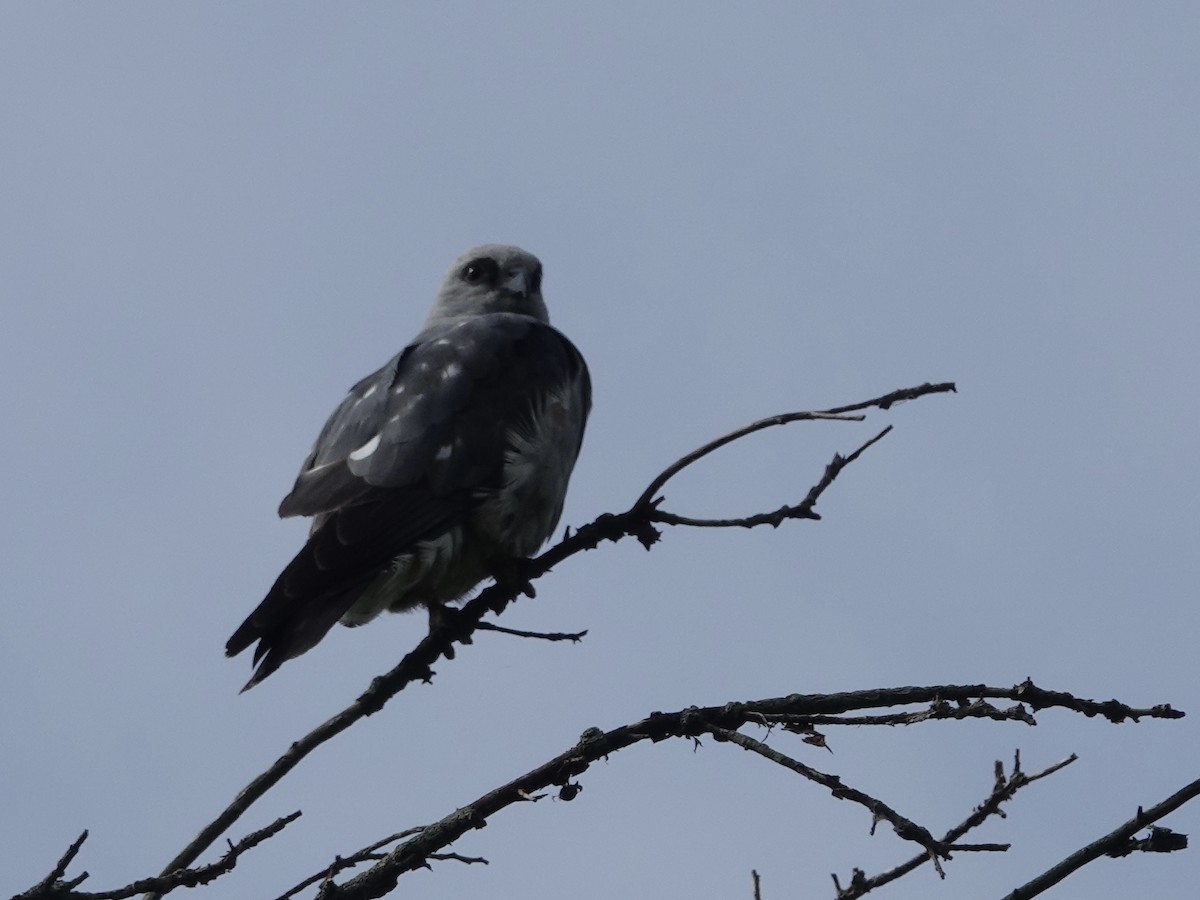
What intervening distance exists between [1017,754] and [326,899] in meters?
1.58

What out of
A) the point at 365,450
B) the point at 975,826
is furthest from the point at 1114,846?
the point at 365,450

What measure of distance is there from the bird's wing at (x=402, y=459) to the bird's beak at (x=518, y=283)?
117 centimetres

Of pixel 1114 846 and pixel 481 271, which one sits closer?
pixel 1114 846

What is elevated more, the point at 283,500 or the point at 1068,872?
the point at 283,500

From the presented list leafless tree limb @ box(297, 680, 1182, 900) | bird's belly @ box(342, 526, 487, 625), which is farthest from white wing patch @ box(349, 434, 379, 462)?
leafless tree limb @ box(297, 680, 1182, 900)

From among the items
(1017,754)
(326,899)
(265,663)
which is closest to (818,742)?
(1017,754)

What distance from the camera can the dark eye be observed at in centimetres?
733

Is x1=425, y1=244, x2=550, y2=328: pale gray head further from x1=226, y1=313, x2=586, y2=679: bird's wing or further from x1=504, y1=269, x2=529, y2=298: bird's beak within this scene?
x1=226, y1=313, x2=586, y2=679: bird's wing

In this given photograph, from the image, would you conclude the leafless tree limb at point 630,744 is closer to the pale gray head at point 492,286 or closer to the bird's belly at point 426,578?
the bird's belly at point 426,578

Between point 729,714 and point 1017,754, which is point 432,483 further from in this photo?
point 1017,754

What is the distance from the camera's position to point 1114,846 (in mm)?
2785

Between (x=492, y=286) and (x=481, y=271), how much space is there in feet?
0.39

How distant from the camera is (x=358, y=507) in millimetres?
4859

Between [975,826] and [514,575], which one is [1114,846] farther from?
A: [514,575]
